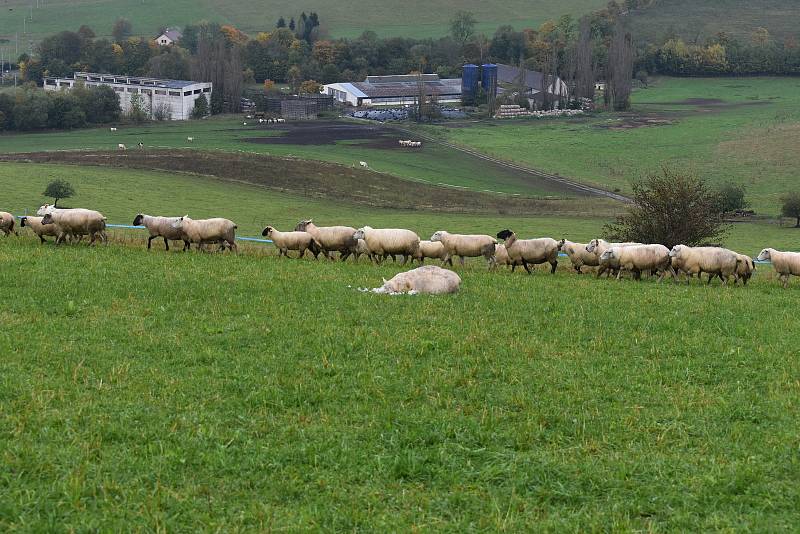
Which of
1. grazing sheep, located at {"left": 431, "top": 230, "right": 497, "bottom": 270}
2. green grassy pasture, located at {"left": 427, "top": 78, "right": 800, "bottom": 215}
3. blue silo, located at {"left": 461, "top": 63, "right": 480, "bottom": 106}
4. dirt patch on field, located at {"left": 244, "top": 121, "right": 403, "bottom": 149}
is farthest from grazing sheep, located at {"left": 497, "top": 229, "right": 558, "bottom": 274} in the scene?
blue silo, located at {"left": 461, "top": 63, "right": 480, "bottom": 106}

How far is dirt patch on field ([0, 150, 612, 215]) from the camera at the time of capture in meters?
91.9

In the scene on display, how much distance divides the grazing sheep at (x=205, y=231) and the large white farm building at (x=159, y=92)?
135 metres

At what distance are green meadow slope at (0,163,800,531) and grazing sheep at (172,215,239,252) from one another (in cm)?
762

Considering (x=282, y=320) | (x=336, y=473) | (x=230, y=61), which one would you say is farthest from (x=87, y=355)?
(x=230, y=61)

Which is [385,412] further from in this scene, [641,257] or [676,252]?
[676,252]

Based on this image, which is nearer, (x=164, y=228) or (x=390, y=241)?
(x=390, y=241)

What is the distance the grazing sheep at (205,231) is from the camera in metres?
31.4

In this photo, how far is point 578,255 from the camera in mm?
30984

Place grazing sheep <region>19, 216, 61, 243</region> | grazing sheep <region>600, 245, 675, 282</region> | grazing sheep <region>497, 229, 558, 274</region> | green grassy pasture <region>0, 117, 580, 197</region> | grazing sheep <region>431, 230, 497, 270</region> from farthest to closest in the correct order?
green grassy pasture <region>0, 117, 580, 197</region> → grazing sheep <region>431, 230, 497, 270</region> → grazing sheep <region>19, 216, 61, 243</region> → grazing sheep <region>497, 229, 558, 274</region> → grazing sheep <region>600, 245, 675, 282</region>

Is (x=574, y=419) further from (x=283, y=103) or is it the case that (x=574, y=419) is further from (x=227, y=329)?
(x=283, y=103)

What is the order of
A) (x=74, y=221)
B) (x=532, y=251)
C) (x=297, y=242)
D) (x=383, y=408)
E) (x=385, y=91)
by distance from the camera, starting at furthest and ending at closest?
1. (x=385, y=91)
2. (x=297, y=242)
3. (x=74, y=221)
4. (x=532, y=251)
5. (x=383, y=408)

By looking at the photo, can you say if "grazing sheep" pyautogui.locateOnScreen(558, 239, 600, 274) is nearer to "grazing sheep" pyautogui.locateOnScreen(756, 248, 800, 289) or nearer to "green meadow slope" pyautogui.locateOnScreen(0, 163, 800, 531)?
"grazing sheep" pyautogui.locateOnScreen(756, 248, 800, 289)

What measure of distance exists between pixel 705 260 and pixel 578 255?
160 inches

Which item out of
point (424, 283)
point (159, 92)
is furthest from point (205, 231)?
point (159, 92)
